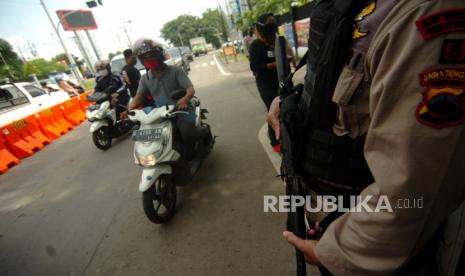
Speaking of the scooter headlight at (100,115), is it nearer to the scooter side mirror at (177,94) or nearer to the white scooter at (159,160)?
the white scooter at (159,160)

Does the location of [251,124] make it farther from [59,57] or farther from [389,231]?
[59,57]

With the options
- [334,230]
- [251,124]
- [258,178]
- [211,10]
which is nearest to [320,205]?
[334,230]

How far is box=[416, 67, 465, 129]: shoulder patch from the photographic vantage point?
1.76 feet

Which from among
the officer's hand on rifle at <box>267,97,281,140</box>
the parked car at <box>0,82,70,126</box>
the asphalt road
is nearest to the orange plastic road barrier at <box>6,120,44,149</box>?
the parked car at <box>0,82,70,126</box>

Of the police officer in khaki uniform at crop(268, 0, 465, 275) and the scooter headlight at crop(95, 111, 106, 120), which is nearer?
the police officer in khaki uniform at crop(268, 0, 465, 275)

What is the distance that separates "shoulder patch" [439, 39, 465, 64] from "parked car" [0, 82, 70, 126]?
8322 mm

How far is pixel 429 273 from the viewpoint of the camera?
2.87 ft

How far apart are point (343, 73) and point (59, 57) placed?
94704mm

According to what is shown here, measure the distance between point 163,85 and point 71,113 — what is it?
7611 mm

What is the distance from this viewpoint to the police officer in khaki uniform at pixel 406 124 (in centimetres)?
54

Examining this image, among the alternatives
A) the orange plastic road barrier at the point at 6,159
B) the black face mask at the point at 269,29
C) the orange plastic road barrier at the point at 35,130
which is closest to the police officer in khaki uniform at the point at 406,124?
the black face mask at the point at 269,29

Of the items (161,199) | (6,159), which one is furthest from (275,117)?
(6,159)

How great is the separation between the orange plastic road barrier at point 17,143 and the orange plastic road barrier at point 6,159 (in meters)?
0.15

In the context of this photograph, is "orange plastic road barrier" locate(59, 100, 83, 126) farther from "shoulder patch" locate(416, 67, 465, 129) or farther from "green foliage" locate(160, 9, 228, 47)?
"green foliage" locate(160, 9, 228, 47)
